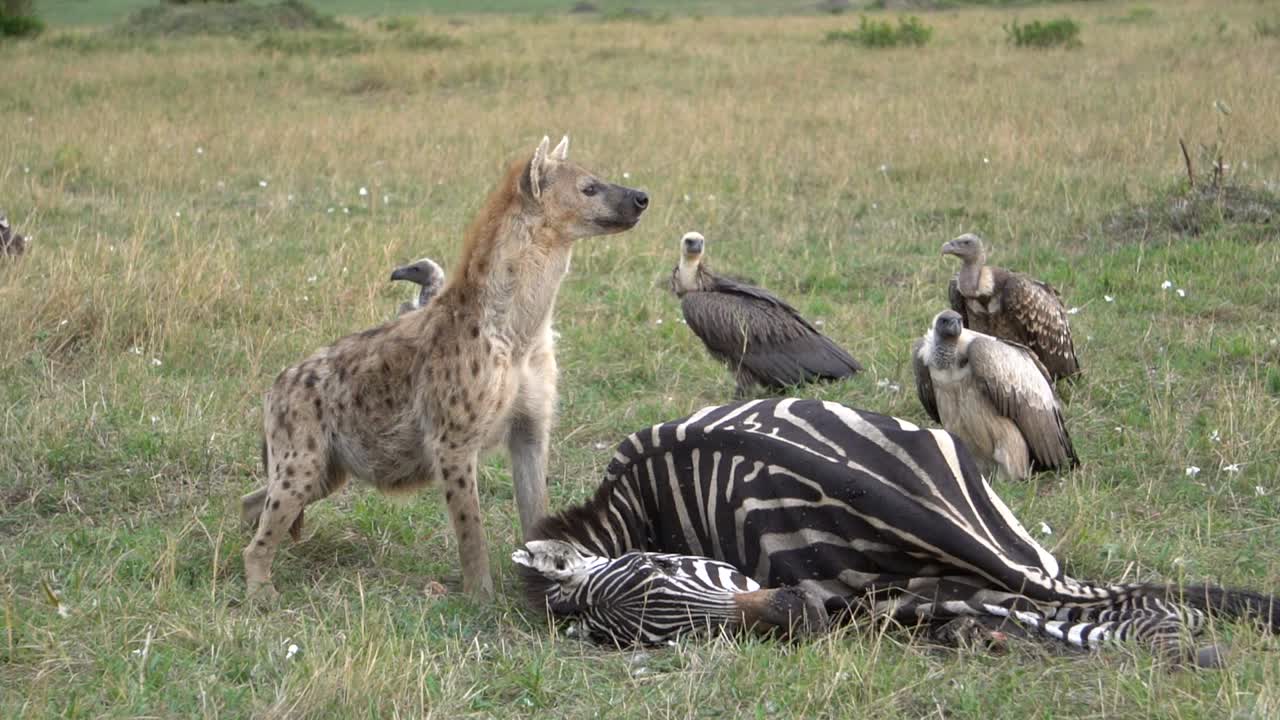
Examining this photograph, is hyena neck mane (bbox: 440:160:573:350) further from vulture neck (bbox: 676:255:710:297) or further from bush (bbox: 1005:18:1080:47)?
bush (bbox: 1005:18:1080:47)

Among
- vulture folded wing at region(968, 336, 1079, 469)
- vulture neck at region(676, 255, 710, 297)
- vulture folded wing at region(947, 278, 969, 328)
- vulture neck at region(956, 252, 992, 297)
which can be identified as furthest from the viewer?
vulture neck at region(676, 255, 710, 297)

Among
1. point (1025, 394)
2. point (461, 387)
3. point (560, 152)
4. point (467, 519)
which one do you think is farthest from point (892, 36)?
point (467, 519)

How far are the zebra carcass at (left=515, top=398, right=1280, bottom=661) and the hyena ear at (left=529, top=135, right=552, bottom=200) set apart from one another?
109 centimetres

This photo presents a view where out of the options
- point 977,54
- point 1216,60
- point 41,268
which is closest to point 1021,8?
point 977,54

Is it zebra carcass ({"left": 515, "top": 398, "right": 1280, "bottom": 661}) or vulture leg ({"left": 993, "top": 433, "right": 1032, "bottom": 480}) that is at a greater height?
zebra carcass ({"left": 515, "top": 398, "right": 1280, "bottom": 661})

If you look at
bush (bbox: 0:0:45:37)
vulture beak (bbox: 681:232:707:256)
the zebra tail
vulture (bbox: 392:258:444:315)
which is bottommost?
bush (bbox: 0:0:45:37)

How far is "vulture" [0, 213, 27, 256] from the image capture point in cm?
893

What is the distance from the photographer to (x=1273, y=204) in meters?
9.91

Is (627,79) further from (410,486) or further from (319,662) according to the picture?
(319,662)

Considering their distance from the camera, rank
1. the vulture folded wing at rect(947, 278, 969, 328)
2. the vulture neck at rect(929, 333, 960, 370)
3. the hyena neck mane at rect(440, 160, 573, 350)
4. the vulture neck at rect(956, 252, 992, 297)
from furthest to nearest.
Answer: the vulture folded wing at rect(947, 278, 969, 328)
the vulture neck at rect(956, 252, 992, 297)
the vulture neck at rect(929, 333, 960, 370)
the hyena neck mane at rect(440, 160, 573, 350)

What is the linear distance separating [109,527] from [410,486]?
3.89 ft

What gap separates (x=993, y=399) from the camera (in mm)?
6395

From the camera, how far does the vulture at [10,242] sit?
29.3 feet

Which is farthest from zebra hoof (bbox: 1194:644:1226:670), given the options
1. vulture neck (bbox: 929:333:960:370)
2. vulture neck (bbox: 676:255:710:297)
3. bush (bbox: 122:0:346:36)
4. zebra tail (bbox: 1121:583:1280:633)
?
bush (bbox: 122:0:346:36)
